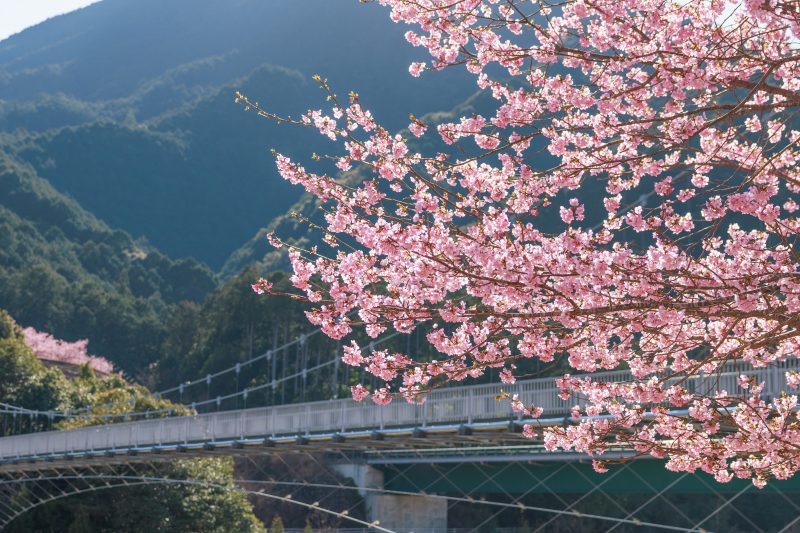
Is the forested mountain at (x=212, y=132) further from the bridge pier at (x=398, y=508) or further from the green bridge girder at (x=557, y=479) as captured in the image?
the green bridge girder at (x=557, y=479)

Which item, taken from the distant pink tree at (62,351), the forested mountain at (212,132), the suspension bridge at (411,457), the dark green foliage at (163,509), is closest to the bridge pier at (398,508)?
the suspension bridge at (411,457)

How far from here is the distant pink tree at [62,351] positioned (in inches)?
3157

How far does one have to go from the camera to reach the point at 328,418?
88.8ft

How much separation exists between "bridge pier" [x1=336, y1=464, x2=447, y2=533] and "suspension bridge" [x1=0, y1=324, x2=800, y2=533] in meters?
0.04

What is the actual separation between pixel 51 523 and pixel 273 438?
12362 millimetres

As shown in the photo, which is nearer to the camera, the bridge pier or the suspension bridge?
the suspension bridge

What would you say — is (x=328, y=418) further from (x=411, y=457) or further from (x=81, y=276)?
(x=81, y=276)

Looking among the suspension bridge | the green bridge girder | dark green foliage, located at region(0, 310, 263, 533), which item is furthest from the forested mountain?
the green bridge girder

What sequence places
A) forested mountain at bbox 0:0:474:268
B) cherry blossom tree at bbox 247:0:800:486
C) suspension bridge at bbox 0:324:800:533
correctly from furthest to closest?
forested mountain at bbox 0:0:474:268, suspension bridge at bbox 0:324:800:533, cherry blossom tree at bbox 247:0:800:486

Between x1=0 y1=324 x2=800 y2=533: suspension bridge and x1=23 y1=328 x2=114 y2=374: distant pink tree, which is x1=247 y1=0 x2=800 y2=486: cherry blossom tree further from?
x1=23 y1=328 x2=114 y2=374: distant pink tree

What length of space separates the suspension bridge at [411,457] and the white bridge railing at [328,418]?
35 mm

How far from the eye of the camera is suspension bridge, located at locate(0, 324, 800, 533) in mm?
21906

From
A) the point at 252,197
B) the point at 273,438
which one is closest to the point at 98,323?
the point at 252,197

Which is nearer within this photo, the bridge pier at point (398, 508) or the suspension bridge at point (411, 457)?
the suspension bridge at point (411, 457)
